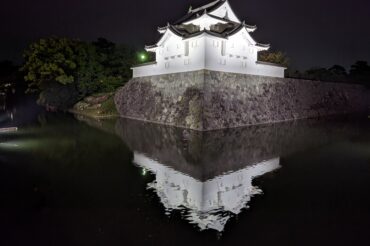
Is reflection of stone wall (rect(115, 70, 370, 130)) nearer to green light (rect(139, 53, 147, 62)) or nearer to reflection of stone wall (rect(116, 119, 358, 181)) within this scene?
reflection of stone wall (rect(116, 119, 358, 181))

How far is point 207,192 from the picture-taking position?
9.07 metres

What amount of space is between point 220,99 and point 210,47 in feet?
13.9

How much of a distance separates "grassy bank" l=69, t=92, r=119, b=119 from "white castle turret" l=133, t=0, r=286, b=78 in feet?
22.3

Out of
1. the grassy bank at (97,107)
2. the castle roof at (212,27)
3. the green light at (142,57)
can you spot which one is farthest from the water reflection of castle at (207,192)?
the green light at (142,57)

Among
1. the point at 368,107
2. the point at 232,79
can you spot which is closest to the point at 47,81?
the point at 232,79

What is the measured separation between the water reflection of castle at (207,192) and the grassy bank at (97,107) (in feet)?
71.4

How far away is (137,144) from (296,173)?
29.8ft

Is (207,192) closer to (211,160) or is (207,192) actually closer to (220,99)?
(211,160)

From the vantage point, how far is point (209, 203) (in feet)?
26.9

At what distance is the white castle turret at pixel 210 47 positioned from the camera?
2267 cm

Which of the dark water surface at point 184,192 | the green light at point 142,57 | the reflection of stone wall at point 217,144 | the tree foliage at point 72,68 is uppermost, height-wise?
the green light at point 142,57

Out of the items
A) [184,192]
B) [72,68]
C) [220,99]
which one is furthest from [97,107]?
[184,192]

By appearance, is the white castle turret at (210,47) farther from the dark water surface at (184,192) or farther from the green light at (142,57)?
the green light at (142,57)

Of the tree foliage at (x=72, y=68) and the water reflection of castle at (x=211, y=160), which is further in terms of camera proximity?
the tree foliage at (x=72, y=68)
